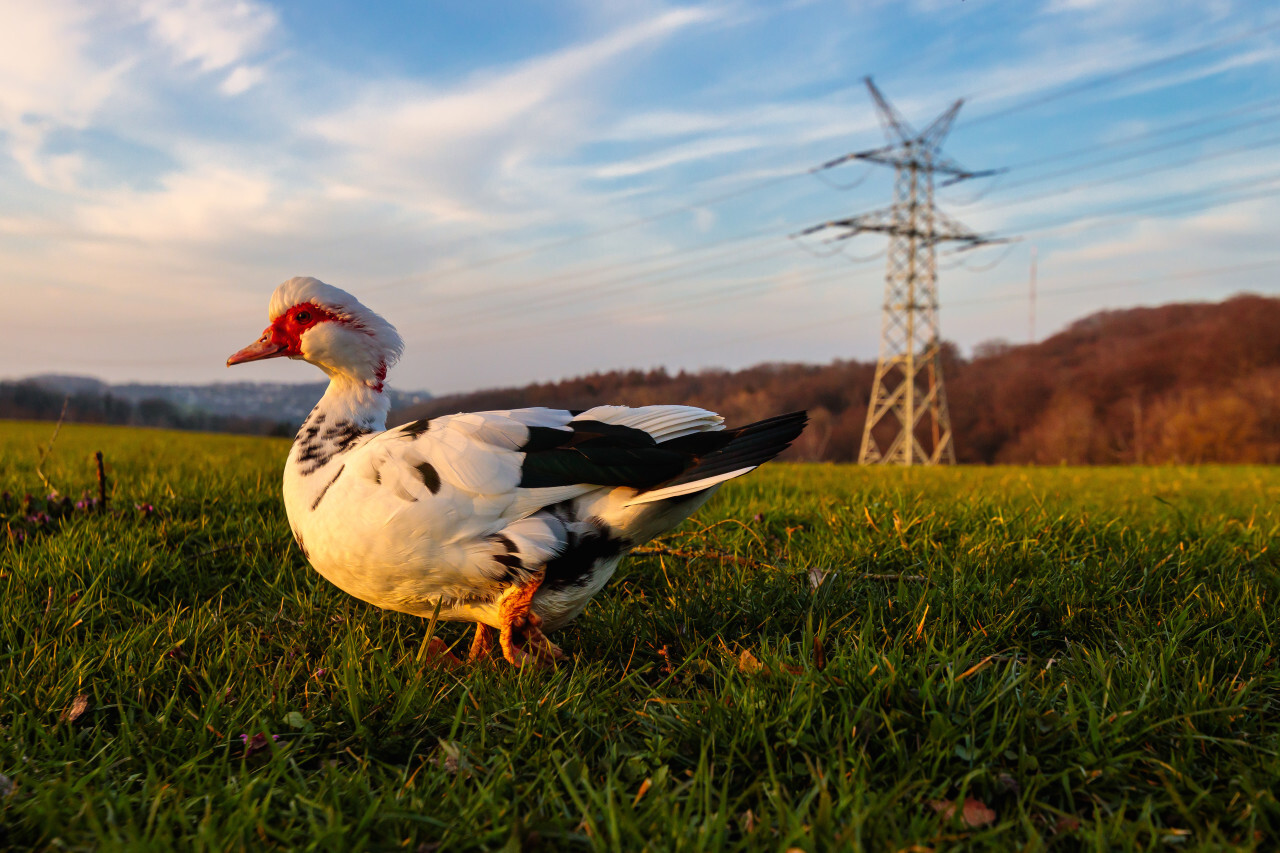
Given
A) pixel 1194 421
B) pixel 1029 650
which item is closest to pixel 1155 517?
pixel 1029 650

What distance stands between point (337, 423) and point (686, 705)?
85.9 inches

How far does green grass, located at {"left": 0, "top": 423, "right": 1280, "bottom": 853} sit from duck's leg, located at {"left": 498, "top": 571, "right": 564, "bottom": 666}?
0.16m

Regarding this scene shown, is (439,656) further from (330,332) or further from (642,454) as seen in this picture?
(330,332)

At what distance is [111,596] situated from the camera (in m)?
3.89

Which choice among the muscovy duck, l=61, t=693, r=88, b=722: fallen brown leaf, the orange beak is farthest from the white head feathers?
l=61, t=693, r=88, b=722: fallen brown leaf

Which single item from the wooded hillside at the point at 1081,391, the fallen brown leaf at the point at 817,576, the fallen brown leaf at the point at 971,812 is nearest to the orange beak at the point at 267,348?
the fallen brown leaf at the point at 817,576

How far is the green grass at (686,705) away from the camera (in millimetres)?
1995

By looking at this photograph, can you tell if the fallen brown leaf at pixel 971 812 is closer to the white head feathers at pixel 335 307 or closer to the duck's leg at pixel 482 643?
the duck's leg at pixel 482 643

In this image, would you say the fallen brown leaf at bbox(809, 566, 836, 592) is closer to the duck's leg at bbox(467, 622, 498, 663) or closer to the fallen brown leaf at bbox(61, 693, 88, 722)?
the duck's leg at bbox(467, 622, 498, 663)

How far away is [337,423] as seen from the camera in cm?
359

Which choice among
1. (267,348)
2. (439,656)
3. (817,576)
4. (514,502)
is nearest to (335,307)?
(267,348)

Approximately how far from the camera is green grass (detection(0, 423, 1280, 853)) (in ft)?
6.55

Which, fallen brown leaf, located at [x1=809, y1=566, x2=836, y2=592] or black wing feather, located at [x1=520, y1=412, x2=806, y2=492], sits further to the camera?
fallen brown leaf, located at [x1=809, y1=566, x2=836, y2=592]

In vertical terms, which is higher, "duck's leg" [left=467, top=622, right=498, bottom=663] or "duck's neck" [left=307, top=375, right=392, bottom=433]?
"duck's neck" [left=307, top=375, right=392, bottom=433]
